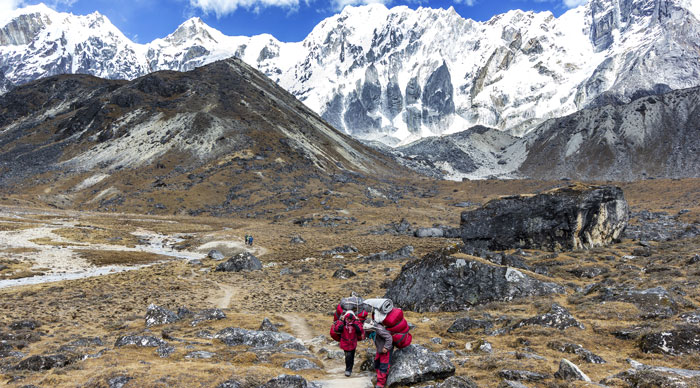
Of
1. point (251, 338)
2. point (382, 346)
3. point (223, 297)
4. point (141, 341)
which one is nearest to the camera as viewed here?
point (382, 346)

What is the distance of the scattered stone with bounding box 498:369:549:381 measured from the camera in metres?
9.25

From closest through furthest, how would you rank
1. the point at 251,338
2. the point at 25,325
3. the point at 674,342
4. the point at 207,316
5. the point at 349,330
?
the point at 674,342 < the point at 349,330 < the point at 251,338 < the point at 25,325 < the point at 207,316

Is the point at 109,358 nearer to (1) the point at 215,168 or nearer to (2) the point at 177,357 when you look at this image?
(2) the point at 177,357

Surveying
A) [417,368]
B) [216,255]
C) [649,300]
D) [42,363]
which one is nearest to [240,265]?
[216,255]

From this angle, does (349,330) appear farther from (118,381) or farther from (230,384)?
(118,381)

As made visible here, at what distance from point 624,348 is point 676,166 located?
195697 mm

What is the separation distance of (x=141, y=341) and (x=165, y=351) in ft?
6.05

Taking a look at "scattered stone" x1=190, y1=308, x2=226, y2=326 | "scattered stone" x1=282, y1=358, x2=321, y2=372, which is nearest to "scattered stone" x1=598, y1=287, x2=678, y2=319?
"scattered stone" x1=282, y1=358, x2=321, y2=372

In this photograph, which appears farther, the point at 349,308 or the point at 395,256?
the point at 395,256

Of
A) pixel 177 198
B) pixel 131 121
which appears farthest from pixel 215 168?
pixel 131 121

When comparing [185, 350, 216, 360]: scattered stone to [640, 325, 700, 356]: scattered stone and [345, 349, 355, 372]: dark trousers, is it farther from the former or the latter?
[640, 325, 700, 356]: scattered stone

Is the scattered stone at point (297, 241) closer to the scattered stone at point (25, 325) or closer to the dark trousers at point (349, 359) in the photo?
the scattered stone at point (25, 325)

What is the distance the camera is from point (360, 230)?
212 feet

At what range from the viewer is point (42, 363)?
11.1 meters
